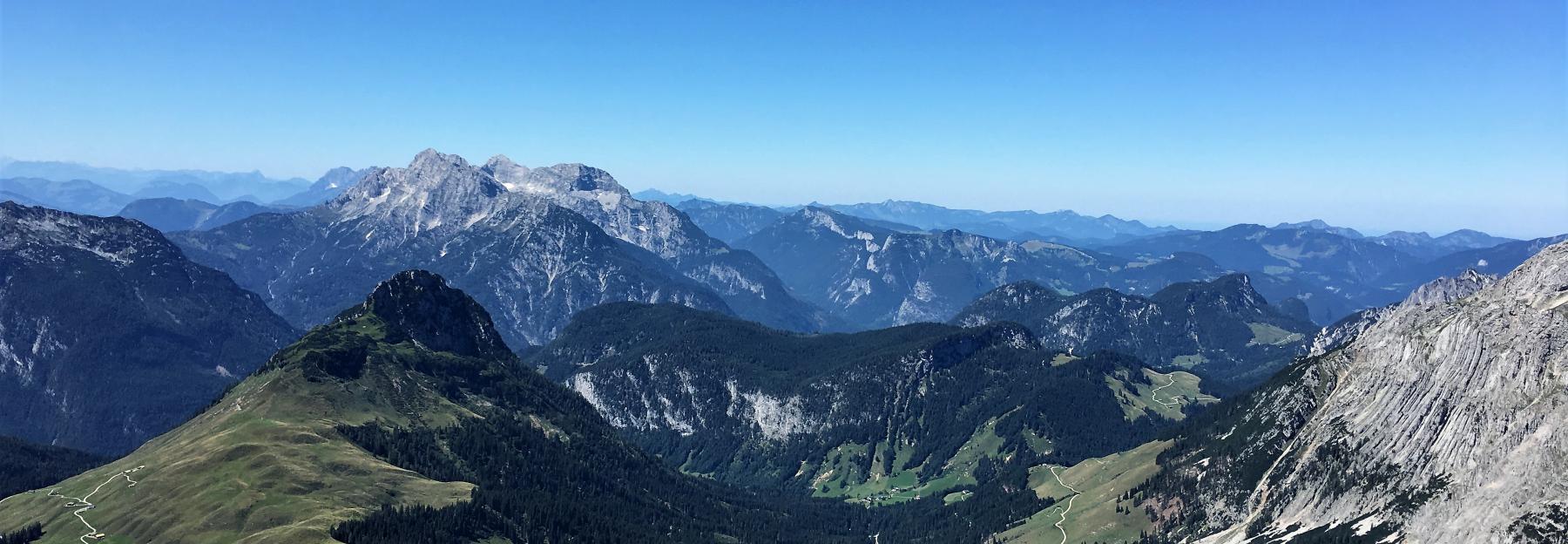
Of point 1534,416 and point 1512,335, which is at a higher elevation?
point 1512,335

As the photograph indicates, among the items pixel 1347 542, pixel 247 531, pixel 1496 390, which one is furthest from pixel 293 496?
pixel 1496 390

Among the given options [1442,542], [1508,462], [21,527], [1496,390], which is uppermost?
[1496,390]

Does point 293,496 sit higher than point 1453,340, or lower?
lower

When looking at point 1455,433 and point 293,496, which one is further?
point 293,496

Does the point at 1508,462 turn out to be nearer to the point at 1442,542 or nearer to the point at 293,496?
the point at 1442,542

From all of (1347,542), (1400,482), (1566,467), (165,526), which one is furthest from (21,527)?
(1566,467)

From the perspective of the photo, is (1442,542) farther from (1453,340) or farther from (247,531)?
(247,531)

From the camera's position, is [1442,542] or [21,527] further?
[21,527]

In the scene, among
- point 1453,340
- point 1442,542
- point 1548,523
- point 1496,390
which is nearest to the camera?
point 1548,523

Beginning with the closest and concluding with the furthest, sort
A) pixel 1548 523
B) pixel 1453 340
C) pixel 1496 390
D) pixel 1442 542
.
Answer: pixel 1548 523 → pixel 1442 542 → pixel 1496 390 → pixel 1453 340
